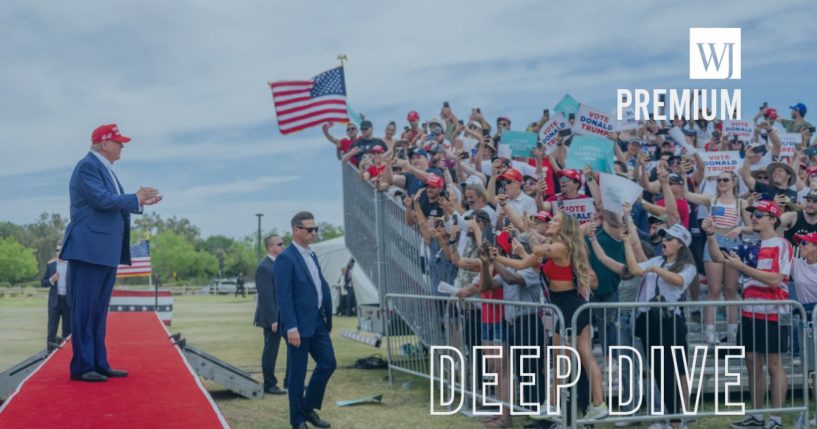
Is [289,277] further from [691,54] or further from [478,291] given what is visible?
[691,54]

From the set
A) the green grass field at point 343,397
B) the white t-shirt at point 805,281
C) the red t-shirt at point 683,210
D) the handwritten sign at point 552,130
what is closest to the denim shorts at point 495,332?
the green grass field at point 343,397

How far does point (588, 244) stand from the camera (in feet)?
29.0

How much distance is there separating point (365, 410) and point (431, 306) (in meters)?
1.53

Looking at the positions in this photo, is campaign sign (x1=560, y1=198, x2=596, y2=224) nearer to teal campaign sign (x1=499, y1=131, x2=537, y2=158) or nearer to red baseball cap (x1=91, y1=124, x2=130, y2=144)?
teal campaign sign (x1=499, y1=131, x2=537, y2=158)

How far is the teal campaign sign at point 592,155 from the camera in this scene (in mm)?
10492

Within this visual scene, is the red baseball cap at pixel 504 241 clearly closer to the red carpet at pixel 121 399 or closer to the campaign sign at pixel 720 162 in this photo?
the red carpet at pixel 121 399

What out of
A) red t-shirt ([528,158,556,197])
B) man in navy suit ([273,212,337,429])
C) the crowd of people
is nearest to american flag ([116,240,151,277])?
the crowd of people

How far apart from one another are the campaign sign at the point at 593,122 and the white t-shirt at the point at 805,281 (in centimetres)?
365

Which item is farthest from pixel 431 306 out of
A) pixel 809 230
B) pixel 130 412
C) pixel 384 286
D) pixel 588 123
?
pixel 130 412

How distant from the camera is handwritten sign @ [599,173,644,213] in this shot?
892 cm

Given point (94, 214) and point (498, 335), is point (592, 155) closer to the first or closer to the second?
point (498, 335)

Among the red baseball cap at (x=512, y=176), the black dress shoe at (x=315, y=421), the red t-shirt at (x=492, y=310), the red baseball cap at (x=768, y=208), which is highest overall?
the red baseball cap at (x=512, y=176)

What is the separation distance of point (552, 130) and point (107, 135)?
7.25 metres

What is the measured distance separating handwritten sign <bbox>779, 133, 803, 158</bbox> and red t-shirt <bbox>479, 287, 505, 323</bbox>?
6675 mm
